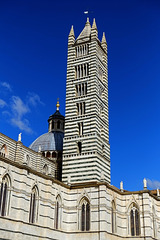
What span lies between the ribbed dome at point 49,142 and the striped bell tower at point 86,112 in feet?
20.6

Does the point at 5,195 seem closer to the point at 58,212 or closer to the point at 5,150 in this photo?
the point at 58,212

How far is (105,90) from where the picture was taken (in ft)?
145

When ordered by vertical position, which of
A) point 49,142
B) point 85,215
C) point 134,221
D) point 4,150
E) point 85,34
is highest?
point 85,34

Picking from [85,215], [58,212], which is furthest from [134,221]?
[58,212]

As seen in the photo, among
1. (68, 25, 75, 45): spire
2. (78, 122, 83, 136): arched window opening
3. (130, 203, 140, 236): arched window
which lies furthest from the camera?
(68, 25, 75, 45): spire

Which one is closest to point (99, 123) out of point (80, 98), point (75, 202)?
point (80, 98)

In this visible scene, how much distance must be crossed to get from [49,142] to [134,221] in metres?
18.6

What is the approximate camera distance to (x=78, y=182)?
120 feet

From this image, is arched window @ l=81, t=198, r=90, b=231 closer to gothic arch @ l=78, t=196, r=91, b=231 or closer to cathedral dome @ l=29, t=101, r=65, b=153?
gothic arch @ l=78, t=196, r=91, b=231

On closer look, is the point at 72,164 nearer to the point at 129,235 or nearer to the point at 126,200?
the point at 126,200

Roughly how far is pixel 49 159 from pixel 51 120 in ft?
33.2

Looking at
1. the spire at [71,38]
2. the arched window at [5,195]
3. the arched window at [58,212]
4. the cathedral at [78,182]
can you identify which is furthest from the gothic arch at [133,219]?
the spire at [71,38]

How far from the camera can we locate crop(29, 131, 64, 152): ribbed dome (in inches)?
1799

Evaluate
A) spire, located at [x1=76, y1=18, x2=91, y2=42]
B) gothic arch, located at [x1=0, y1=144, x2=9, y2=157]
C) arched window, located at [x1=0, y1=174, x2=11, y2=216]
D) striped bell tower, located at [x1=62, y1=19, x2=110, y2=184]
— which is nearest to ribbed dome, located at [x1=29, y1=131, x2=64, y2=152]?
striped bell tower, located at [x1=62, y1=19, x2=110, y2=184]
